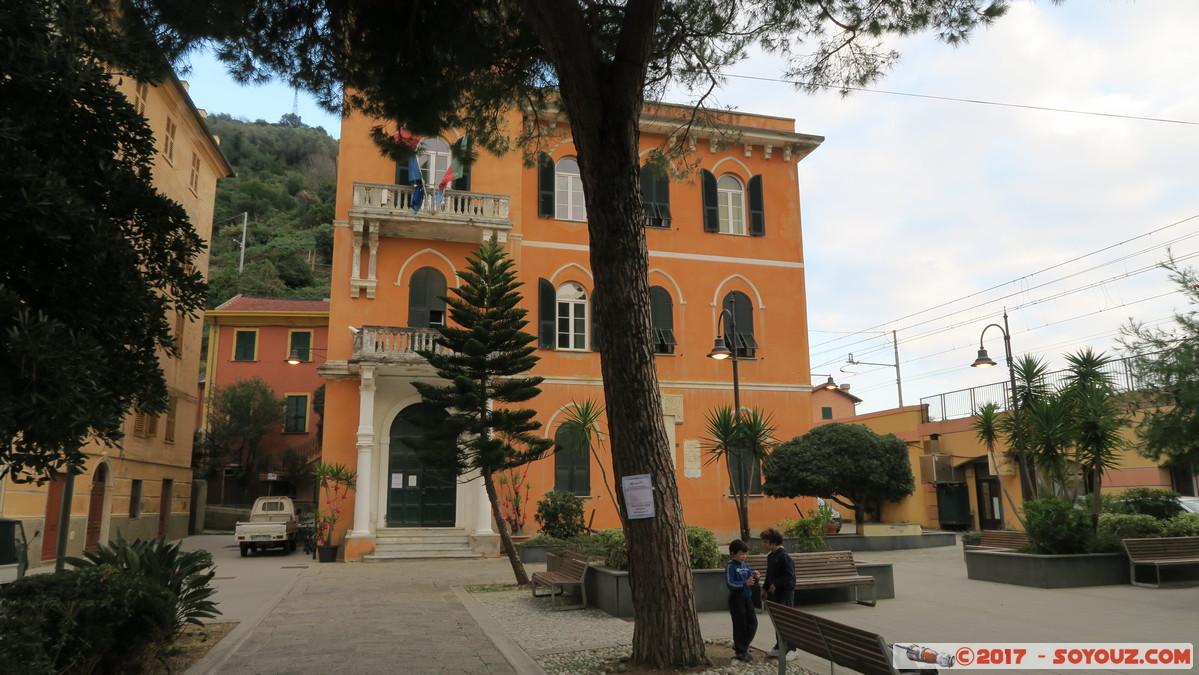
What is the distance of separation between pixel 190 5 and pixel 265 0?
1097 mm

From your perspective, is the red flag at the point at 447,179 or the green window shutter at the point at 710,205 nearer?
the red flag at the point at 447,179

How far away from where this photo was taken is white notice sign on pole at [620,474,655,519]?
7289 mm

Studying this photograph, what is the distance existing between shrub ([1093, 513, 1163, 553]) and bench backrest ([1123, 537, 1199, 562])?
0.44m

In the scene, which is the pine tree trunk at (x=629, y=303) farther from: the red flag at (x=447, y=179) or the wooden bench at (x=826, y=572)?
the red flag at (x=447, y=179)

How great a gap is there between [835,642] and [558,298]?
58.7 ft

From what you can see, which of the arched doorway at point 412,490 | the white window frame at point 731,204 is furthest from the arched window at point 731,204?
the arched doorway at point 412,490

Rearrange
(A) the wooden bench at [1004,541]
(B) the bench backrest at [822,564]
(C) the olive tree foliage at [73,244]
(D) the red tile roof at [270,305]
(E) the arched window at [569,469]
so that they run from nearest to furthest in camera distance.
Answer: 1. (C) the olive tree foliage at [73,244]
2. (B) the bench backrest at [822,564]
3. (A) the wooden bench at [1004,541]
4. (E) the arched window at [569,469]
5. (D) the red tile roof at [270,305]

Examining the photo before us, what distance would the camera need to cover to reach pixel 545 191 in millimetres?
23484

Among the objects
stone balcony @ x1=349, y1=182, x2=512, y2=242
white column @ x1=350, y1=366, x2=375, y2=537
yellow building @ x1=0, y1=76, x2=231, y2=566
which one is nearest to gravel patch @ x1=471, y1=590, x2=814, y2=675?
white column @ x1=350, y1=366, x2=375, y2=537

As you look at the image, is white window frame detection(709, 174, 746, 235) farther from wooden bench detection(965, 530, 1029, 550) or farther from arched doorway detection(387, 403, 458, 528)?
wooden bench detection(965, 530, 1029, 550)

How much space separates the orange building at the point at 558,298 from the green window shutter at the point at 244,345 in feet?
58.8

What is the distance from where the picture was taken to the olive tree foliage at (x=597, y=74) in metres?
7.45

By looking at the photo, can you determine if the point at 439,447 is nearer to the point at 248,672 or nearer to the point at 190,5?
the point at 248,672

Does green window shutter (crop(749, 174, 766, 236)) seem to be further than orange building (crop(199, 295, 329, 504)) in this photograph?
No
